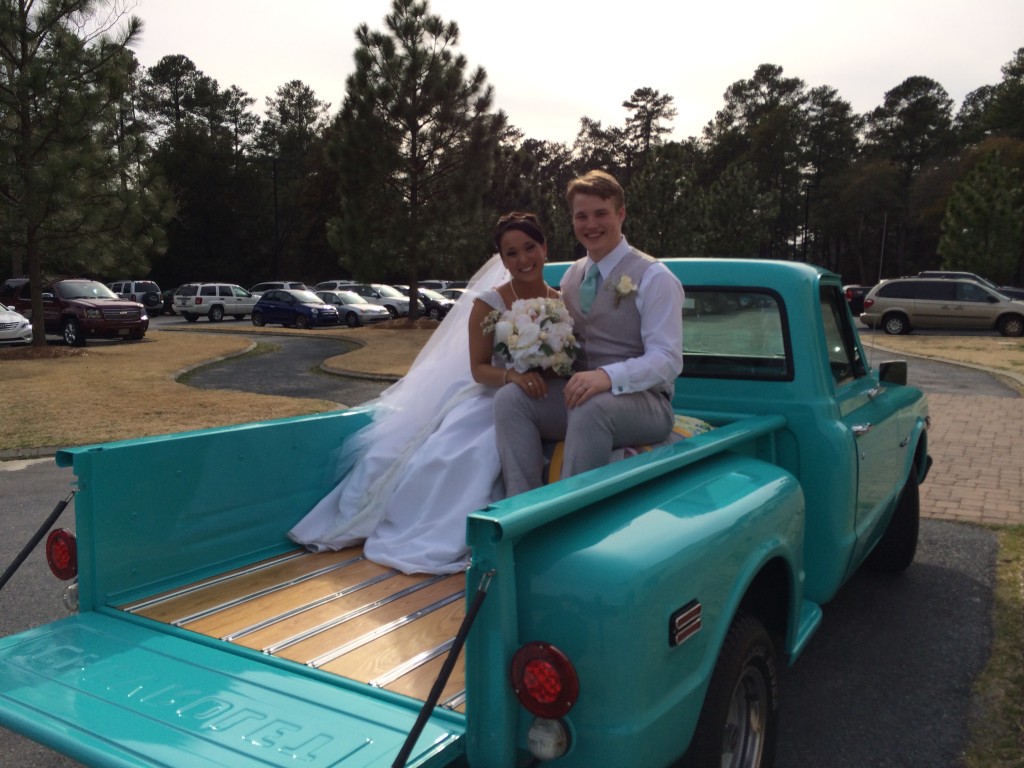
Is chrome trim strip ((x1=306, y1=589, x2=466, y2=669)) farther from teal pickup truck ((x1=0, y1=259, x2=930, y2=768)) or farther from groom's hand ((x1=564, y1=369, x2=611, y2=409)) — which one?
groom's hand ((x1=564, y1=369, x2=611, y2=409))

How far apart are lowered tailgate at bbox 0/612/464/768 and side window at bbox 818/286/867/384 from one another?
2.57 metres

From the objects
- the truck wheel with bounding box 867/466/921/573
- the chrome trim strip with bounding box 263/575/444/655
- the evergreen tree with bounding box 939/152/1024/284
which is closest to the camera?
the chrome trim strip with bounding box 263/575/444/655

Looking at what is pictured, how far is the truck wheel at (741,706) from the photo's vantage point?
217 centimetres

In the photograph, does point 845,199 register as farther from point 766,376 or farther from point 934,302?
point 766,376

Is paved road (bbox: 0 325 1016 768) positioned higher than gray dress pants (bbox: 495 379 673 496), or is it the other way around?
gray dress pants (bbox: 495 379 673 496)

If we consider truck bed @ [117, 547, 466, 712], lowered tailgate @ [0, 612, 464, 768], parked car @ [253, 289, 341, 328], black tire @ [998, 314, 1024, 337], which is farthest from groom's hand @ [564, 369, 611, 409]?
parked car @ [253, 289, 341, 328]

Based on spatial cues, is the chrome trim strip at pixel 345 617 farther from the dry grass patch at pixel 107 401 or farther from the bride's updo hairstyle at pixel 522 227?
the dry grass patch at pixel 107 401

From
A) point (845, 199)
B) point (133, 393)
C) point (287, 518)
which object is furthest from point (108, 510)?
point (845, 199)

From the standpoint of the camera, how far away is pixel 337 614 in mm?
2799

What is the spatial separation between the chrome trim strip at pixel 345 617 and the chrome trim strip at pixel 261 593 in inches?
13.8

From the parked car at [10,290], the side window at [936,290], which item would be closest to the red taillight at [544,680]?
the side window at [936,290]

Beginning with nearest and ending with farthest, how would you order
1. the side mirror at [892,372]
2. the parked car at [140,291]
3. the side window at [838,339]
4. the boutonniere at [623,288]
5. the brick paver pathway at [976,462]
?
1. the boutonniere at [623,288]
2. the side window at [838,339]
3. the side mirror at [892,372]
4. the brick paver pathway at [976,462]
5. the parked car at [140,291]

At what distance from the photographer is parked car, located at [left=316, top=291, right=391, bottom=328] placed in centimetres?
3366

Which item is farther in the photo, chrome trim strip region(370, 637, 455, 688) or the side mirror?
the side mirror
